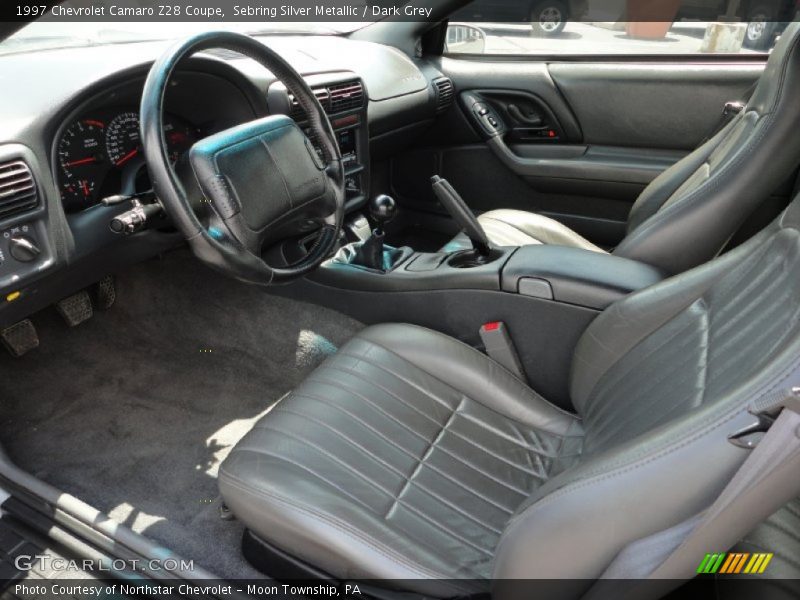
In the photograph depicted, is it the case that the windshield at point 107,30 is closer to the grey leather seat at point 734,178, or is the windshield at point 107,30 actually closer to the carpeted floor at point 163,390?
the carpeted floor at point 163,390

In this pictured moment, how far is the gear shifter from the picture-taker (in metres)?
1.80

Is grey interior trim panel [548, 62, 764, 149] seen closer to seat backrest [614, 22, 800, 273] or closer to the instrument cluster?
seat backrest [614, 22, 800, 273]

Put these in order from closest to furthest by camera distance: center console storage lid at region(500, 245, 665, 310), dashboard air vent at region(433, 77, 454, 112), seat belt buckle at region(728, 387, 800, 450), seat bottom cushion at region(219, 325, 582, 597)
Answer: seat belt buckle at region(728, 387, 800, 450), seat bottom cushion at region(219, 325, 582, 597), center console storage lid at region(500, 245, 665, 310), dashboard air vent at region(433, 77, 454, 112)

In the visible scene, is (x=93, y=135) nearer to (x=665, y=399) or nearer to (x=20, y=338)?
(x=20, y=338)

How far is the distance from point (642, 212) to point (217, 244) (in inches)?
44.4

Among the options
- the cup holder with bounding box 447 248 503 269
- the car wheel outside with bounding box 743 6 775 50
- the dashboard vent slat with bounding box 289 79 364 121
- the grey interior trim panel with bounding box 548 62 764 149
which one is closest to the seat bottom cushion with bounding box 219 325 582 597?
the cup holder with bounding box 447 248 503 269

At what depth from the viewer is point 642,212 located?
177 cm

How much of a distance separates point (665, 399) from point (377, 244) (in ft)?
3.43

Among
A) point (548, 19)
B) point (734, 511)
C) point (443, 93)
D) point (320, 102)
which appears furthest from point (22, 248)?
point (548, 19)

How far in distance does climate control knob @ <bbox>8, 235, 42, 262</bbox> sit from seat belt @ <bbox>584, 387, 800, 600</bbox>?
112 centimetres

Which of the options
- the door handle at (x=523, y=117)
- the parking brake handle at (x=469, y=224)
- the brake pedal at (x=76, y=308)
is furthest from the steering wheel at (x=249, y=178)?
the door handle at (x=523, y=117)

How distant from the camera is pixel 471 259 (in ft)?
5.32

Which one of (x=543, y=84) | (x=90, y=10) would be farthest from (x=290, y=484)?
(x=543, y=84)

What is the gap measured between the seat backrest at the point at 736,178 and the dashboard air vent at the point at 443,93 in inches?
50.6
